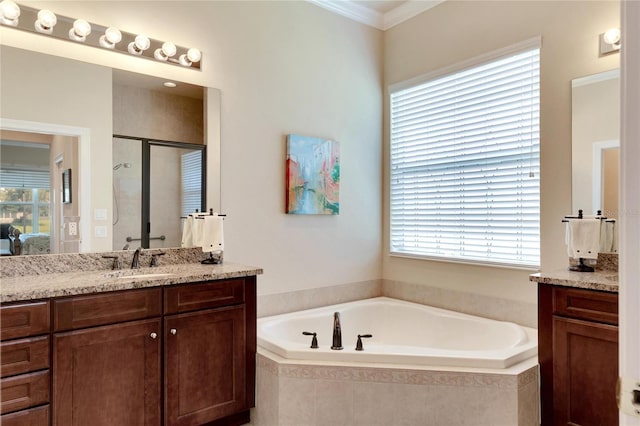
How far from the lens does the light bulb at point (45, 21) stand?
226 centimetres

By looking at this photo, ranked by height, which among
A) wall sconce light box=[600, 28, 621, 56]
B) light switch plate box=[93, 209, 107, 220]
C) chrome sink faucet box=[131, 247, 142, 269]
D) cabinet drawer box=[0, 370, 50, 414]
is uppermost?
wall sconce light box=[600, 28, 621, 56]

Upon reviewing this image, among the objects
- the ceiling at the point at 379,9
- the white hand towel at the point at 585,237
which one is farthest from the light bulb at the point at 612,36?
the ceiling at the point at 379,9

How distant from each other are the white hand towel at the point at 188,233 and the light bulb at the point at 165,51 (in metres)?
1.05

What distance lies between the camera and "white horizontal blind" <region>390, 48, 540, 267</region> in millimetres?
2947

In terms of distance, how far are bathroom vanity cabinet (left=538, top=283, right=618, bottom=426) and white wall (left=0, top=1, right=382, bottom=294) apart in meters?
1.75

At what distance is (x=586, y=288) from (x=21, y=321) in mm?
2602

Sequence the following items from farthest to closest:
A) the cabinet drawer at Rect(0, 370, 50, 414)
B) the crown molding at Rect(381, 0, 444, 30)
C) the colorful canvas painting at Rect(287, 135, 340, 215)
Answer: the crown molding at Rect(381, 0, 444, 30) < the colorful canvas painting at Rect(287, 135, 340, 215) < the cabinet drawer at Rect(0, 370, 50, 414)

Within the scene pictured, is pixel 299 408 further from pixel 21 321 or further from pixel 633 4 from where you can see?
pixel 633 4

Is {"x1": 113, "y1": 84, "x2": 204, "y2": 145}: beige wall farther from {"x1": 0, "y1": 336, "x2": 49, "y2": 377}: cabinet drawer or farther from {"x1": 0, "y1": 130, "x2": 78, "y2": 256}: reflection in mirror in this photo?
{"x1": 0, "y1": 336, "x2": 49, "y2": 377}: cabinet drawer

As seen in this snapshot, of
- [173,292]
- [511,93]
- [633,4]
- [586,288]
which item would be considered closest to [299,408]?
[173,292]

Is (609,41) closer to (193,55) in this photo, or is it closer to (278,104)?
(278,104)

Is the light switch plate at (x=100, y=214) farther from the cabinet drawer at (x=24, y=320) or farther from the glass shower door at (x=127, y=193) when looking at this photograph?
the cabinet drawer at (x=24, y=320)

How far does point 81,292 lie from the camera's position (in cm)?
188

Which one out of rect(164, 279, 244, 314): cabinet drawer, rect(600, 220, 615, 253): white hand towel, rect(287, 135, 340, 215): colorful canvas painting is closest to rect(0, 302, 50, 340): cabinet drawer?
rect(164, 279, 244, 314): cabinet drawer
